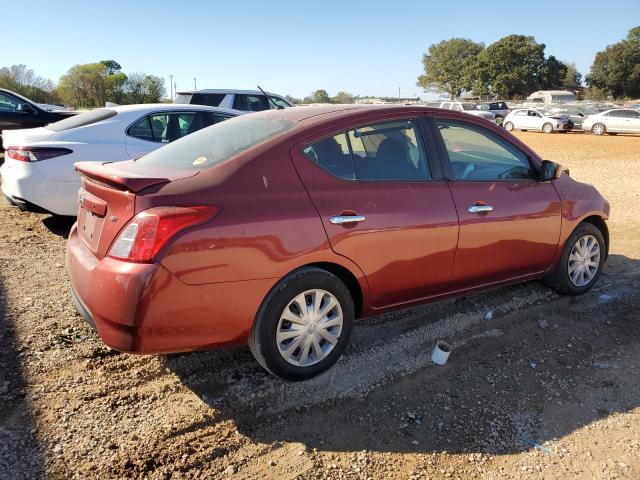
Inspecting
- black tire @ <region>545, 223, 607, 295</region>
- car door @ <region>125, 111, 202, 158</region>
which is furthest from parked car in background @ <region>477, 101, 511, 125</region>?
black tire @ <region>545, 223, 607, 295</region>

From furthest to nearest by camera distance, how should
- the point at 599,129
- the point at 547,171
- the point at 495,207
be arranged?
the point at 599,129
the point at 547,171
the point at 495,207

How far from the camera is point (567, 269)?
175 inches

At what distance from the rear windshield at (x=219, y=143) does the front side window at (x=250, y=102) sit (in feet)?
27.6

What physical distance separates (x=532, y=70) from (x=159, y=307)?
88.9 meters

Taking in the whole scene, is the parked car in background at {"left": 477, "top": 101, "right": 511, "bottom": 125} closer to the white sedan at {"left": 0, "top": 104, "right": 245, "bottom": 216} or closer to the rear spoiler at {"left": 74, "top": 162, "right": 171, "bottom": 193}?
the white sedan at {"left": 0, "top": 104, "right": 245, "bottom": 216}

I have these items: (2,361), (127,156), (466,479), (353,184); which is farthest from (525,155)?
(127,156)

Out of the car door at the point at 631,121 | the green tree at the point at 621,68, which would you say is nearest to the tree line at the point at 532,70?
the green tree at the point at 621,68

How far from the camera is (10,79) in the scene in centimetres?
4041

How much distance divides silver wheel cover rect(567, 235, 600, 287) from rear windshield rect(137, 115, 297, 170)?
283 centimetres

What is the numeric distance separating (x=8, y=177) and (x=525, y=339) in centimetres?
565

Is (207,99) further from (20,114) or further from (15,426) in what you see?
(15,426)

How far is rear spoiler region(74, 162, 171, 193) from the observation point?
2.65 meters

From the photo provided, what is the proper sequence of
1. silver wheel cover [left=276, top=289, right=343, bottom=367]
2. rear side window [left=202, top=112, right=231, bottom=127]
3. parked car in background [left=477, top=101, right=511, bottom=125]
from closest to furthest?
silver wheel cover [left=276, top=289, right=343, bottom=367] → rear side window [left=202, top=112, right=231, bottom=127] → parked car in background [left=477, top=101, right=511, bottom=125]

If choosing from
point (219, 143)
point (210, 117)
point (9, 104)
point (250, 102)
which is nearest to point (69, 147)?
point (210, 117)
